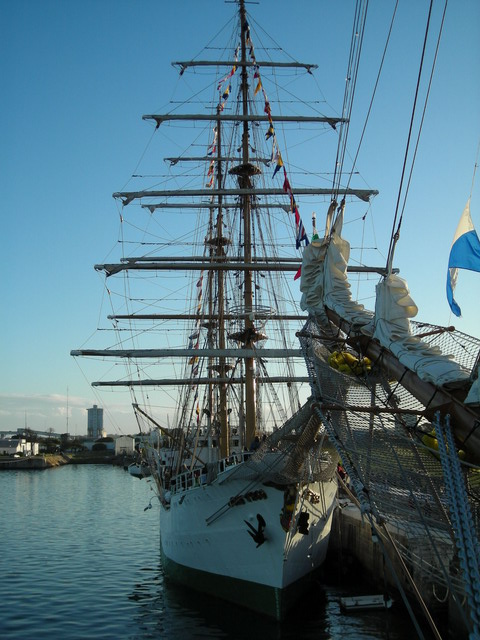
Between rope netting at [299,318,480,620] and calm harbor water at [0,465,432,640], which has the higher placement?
rope netting at [299,318,480,620]

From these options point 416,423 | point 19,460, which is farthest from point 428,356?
point 19,460

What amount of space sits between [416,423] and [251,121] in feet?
68.7

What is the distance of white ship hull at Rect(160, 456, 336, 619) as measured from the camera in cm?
1738

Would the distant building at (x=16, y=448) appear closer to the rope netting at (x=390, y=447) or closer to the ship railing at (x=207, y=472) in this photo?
the ship railing at (x=207, y=472)

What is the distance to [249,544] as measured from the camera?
58.9 ft

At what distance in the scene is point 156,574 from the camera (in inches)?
993

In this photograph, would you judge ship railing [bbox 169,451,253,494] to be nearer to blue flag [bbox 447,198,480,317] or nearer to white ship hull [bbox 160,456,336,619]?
white ship hull [bbox 160,456,336,619]

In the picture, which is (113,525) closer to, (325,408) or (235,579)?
(235,579)

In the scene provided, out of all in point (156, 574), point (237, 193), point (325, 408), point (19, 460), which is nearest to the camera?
point (325, 408)

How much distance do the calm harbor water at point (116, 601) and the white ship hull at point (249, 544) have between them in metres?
0.60

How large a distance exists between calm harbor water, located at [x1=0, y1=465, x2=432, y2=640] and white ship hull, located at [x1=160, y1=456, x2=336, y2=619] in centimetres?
60

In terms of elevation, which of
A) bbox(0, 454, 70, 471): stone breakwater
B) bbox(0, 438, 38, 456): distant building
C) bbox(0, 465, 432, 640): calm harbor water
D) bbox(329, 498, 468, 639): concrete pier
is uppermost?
bbox(0, 438, 38, 456): distant building

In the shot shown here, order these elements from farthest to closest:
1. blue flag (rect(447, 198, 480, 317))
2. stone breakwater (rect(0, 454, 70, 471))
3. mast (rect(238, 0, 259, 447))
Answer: stone breakwater (rect(0, 454, 70, 471))
mast (rect(238, 0, 259, 447))
blue flag (rect(447, 198, 480, 317))

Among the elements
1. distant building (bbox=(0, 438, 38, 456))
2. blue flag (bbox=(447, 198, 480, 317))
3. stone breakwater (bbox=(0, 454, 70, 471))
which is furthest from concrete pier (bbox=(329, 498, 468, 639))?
distant building (bbox=(0, 438, 38, 456))
